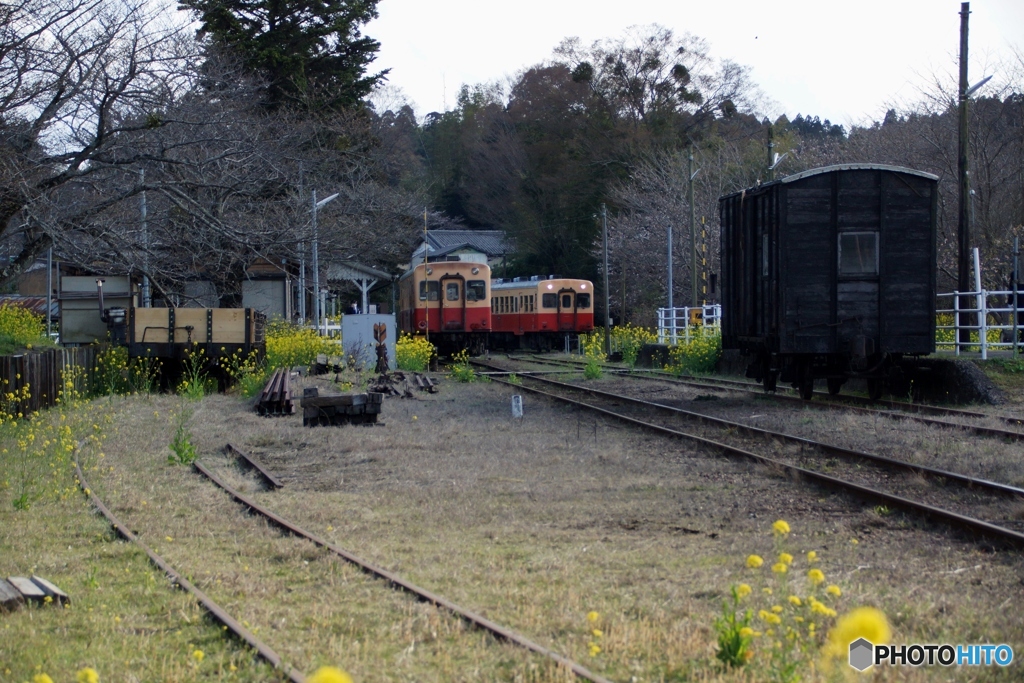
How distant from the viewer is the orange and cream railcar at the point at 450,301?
1296 inches

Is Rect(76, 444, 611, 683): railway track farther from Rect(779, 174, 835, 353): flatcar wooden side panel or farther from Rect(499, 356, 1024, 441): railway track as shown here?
Rect(779, 174, 835, 353): flatcar wooden side panel

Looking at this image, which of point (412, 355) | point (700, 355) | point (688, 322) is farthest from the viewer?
point (688, 322)

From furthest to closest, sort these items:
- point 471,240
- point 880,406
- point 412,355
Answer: point 471,240, point 412,355, point 880,406

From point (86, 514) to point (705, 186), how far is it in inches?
1520

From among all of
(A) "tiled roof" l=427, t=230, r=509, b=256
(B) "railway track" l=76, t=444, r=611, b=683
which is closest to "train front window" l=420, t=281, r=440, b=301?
(B) "railway track" l=76, t=444, r=611, b=683

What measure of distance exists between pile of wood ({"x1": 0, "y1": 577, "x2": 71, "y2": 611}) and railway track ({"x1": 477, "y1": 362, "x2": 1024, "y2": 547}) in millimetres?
5522

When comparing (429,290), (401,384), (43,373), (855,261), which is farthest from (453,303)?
(855,261)

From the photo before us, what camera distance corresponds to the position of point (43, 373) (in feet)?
50.3

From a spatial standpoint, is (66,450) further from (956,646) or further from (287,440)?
(956,646)

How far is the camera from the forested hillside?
618 inches

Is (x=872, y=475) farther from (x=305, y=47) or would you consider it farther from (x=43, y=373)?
(x=305, y=47)

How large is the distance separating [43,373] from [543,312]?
24846 millimetres


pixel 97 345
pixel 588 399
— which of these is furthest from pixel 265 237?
pixel 588 399

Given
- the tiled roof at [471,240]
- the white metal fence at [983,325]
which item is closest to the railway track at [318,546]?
the white metal fence at [983,325]
